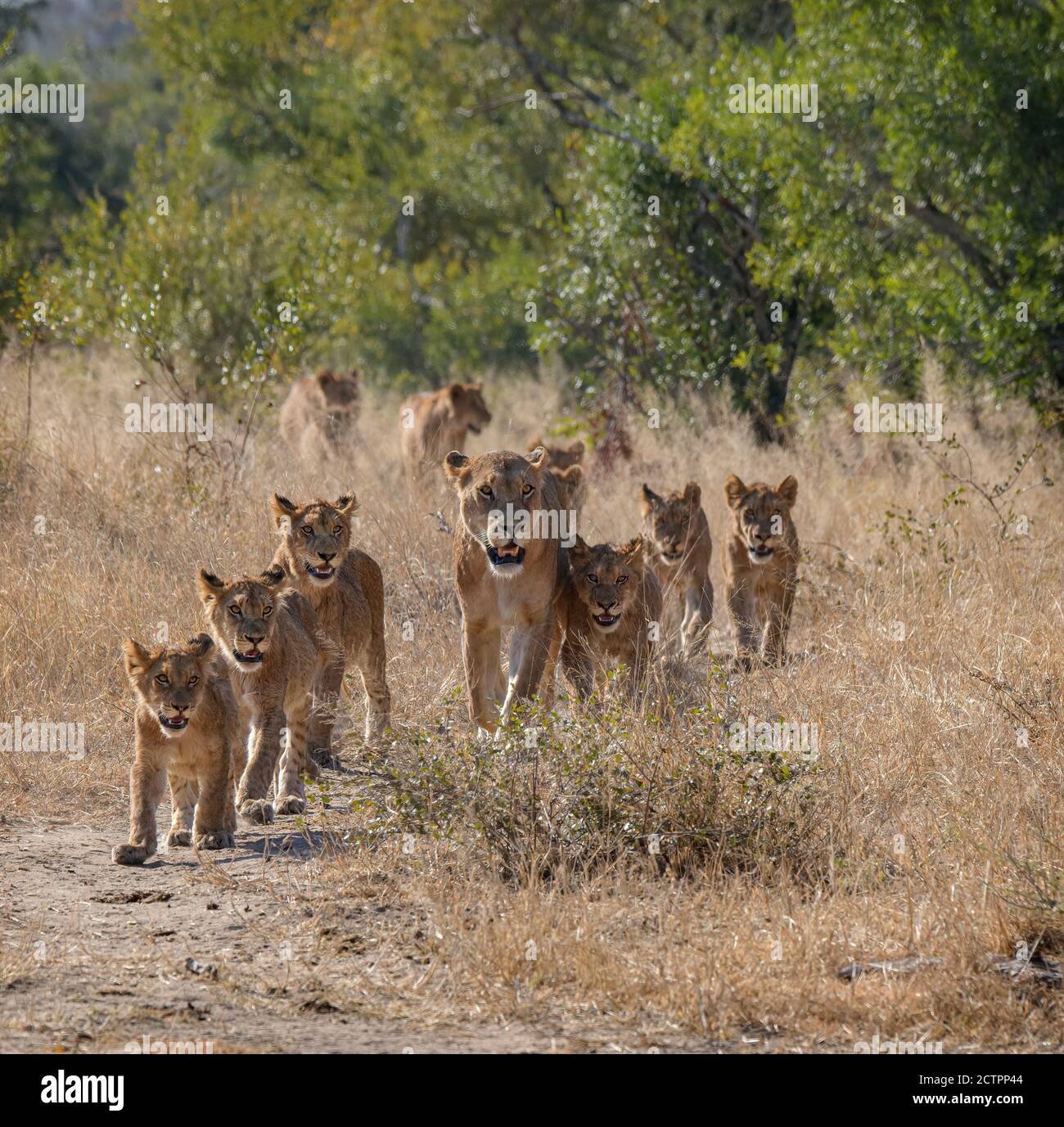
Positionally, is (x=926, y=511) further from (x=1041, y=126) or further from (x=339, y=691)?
(x=339, y=691)

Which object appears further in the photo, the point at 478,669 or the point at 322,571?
the point at 478,669

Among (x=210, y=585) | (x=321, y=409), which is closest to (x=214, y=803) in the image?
(x=210, y=585)

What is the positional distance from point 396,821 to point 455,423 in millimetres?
9786

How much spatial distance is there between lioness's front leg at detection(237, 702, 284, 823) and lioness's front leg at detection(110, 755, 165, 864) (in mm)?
601

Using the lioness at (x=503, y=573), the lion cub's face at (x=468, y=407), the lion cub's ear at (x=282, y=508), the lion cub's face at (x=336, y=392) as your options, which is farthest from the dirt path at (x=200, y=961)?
the lion cub's face at (x=336, y=392)

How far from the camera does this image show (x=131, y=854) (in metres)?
6.79

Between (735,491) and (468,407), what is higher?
(468,407)

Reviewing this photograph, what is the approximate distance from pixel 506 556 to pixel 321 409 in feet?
29.9

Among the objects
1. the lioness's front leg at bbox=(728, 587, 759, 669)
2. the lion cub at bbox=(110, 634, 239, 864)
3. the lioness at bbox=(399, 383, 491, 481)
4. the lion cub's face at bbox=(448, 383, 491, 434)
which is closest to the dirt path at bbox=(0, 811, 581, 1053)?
the lion cub at bbox=(110, 634, 239, 864)

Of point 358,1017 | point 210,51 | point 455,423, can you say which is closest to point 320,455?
Answer: point 455,423

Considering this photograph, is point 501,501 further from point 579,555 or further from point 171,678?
point 171,678

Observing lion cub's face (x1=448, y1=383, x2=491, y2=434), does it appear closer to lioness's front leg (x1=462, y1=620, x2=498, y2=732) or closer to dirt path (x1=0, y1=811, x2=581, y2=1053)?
Result: lioness's front leg (x1=462, y1=620, x2=498, y2=732)

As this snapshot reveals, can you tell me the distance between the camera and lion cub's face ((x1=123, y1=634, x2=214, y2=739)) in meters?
6.58

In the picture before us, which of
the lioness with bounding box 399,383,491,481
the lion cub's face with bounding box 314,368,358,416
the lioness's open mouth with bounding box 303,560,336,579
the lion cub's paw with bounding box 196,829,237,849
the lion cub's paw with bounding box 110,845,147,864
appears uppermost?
the lion cub's face with bounding box 314,368,358,416
